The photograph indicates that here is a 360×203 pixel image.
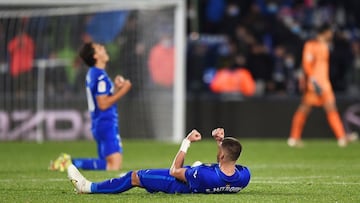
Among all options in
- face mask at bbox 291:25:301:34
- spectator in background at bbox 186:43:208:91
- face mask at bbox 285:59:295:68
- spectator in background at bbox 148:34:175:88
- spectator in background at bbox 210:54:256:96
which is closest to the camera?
spectator in background at bbox 148:34:175:88

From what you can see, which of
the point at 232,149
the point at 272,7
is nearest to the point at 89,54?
the point at 232,149

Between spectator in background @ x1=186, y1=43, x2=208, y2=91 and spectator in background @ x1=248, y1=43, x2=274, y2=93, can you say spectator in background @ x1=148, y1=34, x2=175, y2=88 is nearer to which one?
spectator in background @ x1=186, y1=43, x2=208, y2=91

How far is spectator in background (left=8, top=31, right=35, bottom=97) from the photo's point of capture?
24.2 meters

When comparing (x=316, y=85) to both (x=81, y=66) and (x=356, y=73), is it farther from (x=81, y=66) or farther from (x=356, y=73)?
(x=81, y=66)

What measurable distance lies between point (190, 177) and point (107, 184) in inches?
34.5

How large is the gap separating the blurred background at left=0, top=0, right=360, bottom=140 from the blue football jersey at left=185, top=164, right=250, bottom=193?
12.8 m

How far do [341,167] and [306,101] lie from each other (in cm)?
630

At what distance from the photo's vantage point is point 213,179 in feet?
33.5

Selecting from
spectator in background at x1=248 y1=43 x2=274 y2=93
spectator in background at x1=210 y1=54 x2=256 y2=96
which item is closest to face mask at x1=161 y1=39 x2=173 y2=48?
spectator in background at x1=210 y1=54 x2=256 y2=96

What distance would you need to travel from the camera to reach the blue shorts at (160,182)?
10328 mm

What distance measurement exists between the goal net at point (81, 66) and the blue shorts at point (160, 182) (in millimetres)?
12457

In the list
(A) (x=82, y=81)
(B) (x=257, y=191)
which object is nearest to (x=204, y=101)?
(A) (x=82, y=81)

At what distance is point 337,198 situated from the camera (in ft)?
33.9

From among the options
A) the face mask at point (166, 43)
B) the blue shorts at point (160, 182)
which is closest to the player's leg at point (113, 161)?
the blue shorts at point (160, 182)
